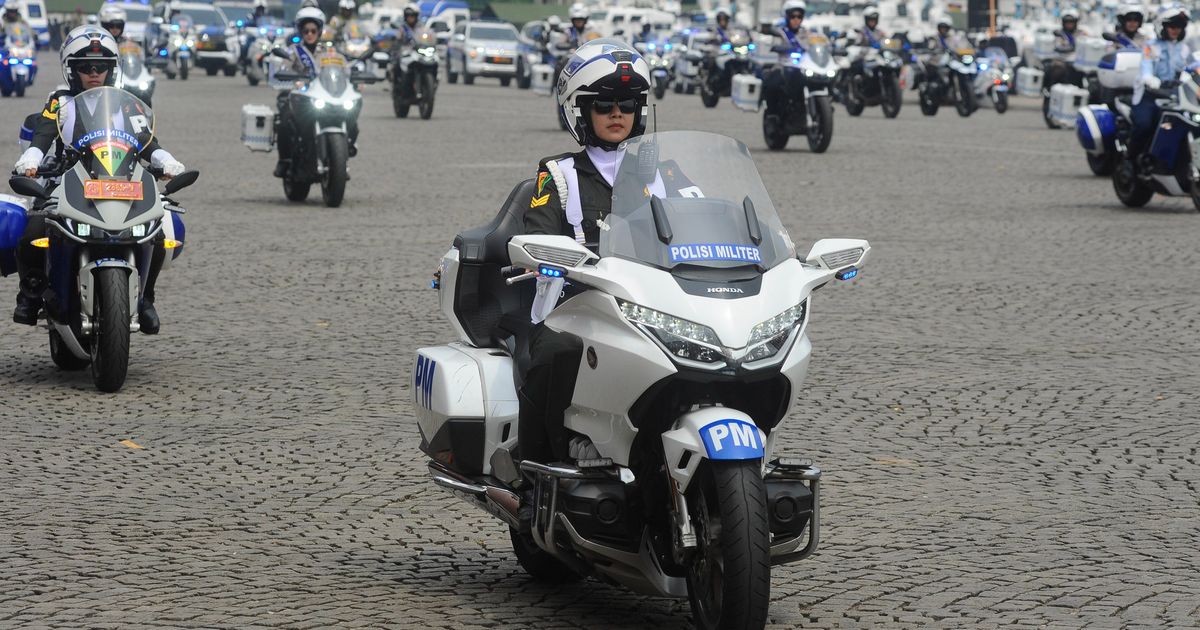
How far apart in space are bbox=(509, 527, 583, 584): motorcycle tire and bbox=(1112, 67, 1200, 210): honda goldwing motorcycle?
12167 millimetres

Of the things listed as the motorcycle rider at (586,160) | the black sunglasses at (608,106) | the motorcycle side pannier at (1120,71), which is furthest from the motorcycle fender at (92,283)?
the motorcycle side pannier at (1120,71)

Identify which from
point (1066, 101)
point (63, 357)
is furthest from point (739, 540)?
point (1066, 101)

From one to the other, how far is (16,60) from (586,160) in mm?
A: 32330

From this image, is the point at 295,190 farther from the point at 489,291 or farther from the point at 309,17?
the point at 489,291

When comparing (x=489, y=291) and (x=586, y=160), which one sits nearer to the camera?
(x=586, y=160)

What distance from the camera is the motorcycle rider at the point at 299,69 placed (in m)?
16.9

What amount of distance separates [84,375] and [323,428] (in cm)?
182

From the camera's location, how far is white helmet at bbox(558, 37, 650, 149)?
5.23 meters

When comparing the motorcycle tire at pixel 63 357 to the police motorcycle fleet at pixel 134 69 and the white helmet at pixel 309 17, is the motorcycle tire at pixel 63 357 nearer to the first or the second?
the white helmet at pixel 309 17

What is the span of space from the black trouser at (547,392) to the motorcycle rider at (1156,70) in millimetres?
12952

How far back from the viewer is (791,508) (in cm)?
468

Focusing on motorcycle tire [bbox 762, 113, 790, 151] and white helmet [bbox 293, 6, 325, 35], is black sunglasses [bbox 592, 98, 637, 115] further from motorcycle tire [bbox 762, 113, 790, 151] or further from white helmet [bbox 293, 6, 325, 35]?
motorcycle tire [bbox 762, 113, 790, 151]

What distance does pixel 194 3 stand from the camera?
5728 centimetres

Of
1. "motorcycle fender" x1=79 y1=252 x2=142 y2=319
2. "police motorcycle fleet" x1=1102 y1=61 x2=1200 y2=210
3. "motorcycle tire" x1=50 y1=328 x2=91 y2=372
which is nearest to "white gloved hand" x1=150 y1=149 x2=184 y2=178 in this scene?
"motorcycle fender" x1=79 y1=252 x2=142 y2=319
